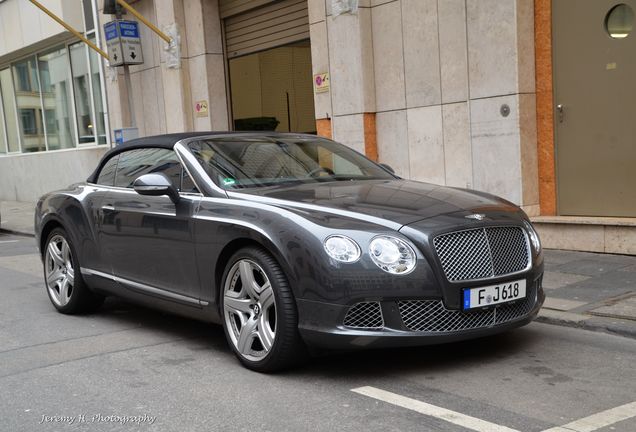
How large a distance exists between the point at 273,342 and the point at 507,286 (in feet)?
4.83

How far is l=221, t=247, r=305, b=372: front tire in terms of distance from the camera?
4.48 meters

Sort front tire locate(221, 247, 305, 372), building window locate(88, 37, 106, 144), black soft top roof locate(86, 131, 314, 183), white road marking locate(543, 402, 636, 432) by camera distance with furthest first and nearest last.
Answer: building window locate(88, 37, 106, 144) → black soft top roof locate(86, 131, 314, 183) → front tire locate(221, 247, 305, 372) → white road marking locate(543, 402, 636, 432)

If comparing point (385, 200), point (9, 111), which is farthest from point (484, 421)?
point (9, 111)

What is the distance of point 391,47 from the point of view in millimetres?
11180

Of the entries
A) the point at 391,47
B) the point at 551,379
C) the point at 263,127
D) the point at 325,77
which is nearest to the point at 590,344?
the point at 551,379

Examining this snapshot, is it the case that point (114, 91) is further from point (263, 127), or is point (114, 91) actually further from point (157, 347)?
point (157, 347)

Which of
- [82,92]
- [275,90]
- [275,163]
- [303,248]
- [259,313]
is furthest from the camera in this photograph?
[82,92]

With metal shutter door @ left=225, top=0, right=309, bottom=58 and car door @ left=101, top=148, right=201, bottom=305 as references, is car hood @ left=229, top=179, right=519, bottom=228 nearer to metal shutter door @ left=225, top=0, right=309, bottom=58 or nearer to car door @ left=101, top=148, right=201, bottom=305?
car door @ left=101, top=148, right=201, bottom=305

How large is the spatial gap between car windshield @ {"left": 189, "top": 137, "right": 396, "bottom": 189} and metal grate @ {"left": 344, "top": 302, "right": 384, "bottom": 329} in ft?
4.54

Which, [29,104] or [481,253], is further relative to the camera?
[29,104]

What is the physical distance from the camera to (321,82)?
12.4 m

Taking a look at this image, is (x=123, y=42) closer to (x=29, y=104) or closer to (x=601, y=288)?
(x=29, y=104)

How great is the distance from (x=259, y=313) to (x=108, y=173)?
8.71ft

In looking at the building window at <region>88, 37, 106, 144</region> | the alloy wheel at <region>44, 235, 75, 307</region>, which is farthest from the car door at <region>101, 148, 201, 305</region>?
the building window at <region>88, 37, 106, 144</region>
